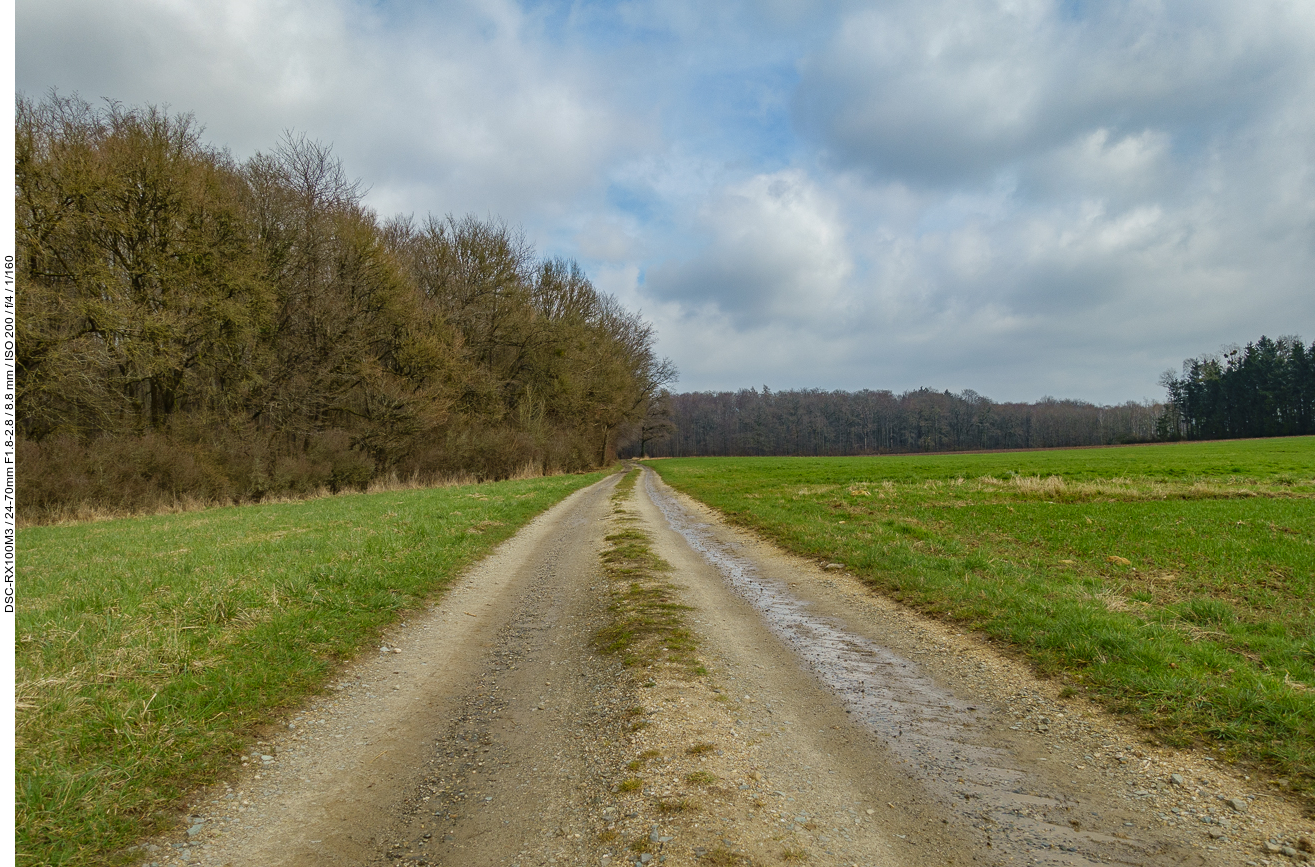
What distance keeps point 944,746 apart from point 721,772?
1.69 meters

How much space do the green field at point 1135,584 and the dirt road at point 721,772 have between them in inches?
21.5

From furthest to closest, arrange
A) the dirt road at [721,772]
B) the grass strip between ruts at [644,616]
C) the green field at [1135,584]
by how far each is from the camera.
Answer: the grass strip between ruts at [644,616] → the green field at [1135,584] → the dirt road at [721,772]

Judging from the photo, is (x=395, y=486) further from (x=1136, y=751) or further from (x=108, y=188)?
(x=1136, y=751)

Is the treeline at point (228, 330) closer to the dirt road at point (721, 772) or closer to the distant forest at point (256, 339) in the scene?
the distant forest at point (256, 339)

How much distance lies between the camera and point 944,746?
14.2ft

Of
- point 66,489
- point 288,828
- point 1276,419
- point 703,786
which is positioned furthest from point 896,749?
point 1276,419

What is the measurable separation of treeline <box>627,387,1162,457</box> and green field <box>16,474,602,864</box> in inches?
4879

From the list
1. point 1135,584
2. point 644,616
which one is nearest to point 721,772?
point 644,616

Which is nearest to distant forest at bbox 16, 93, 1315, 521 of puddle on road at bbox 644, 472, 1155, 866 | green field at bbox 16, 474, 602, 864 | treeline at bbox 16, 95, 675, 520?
treeline at bbox 16, 95, 675, 520

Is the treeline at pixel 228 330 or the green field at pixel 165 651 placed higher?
the treeline at pixel 228 330

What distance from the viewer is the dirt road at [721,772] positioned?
319cm

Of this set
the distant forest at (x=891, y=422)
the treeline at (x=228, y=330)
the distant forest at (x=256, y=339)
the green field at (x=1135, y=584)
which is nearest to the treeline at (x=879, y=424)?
the distant forest at (x=891, y=422)

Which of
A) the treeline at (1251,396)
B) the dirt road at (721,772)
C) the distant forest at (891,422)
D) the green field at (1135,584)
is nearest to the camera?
the dirt road at (721,772)

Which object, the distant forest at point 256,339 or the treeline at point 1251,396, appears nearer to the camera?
the distant forest at point 256,339
